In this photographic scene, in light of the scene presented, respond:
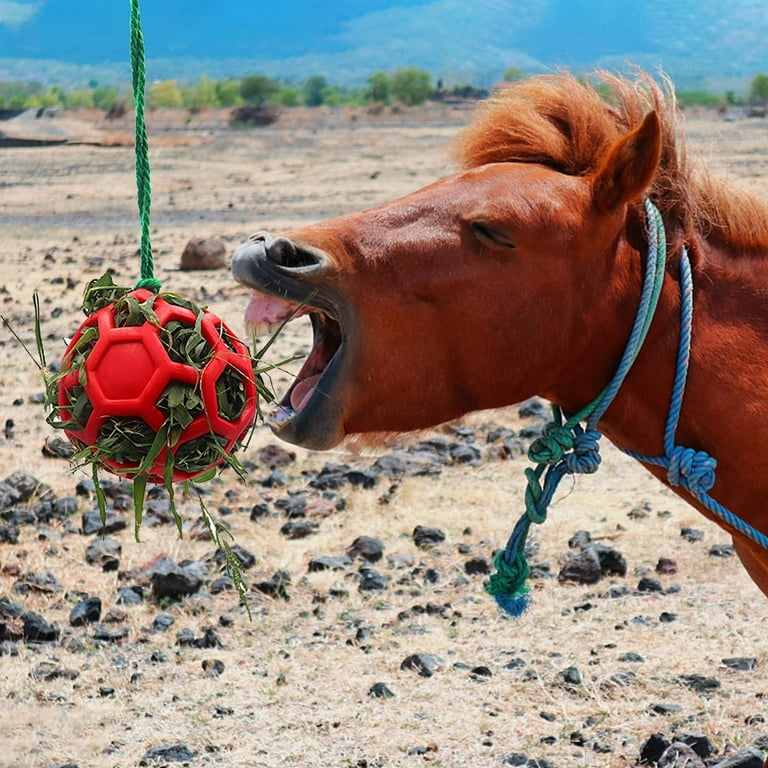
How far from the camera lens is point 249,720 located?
4062mm

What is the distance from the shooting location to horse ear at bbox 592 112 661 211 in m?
2.46

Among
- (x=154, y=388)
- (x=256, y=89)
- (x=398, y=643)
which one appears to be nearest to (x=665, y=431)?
(x=154, y=388)

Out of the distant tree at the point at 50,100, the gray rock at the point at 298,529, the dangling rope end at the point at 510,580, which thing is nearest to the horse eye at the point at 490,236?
the dangling rope end at the point at 510,580

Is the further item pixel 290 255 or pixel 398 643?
pixel 398 643

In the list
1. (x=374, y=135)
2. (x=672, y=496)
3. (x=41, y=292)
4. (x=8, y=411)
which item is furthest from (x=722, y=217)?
(x=374, y=135)

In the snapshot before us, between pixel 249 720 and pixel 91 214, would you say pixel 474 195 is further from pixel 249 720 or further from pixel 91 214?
pixel 91 214

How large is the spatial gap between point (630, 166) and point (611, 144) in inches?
10.6

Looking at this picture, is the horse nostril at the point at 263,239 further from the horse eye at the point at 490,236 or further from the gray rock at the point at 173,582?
the gray rock at the point at 173,582

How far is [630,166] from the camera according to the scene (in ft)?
8.19

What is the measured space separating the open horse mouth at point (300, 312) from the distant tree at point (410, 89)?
218ft

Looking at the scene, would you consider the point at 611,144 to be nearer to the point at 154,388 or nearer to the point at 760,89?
the point at 154,388

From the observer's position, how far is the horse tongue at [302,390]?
2496 millimetres

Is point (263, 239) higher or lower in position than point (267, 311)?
higher

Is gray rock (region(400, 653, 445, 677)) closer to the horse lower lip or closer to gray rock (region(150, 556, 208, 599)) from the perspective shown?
gray rock (region(150, 556, 208, 599))
